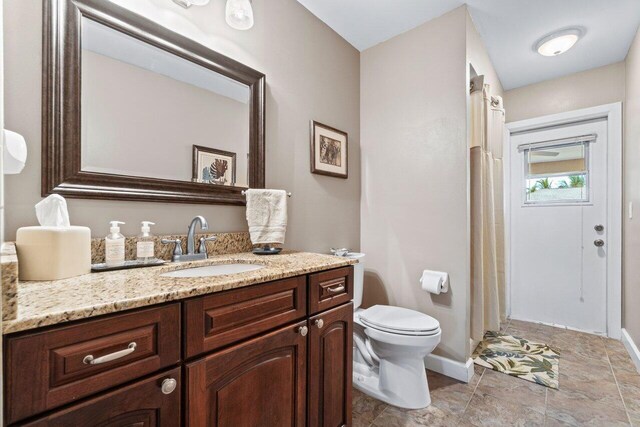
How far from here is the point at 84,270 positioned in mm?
915

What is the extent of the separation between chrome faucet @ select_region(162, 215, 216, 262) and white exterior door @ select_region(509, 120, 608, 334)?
3053 millimetres

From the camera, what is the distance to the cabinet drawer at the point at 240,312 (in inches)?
30.6

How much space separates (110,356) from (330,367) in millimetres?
842

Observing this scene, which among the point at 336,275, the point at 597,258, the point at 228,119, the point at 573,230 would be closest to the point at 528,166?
the point at 573,230

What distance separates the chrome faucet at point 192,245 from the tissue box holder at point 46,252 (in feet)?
1.25

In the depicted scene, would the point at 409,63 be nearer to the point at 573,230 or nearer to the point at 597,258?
the point at 573,230

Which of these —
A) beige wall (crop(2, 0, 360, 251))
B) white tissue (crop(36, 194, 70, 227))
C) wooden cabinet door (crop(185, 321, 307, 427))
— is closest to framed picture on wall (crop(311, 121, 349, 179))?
beige wall (crop(2, 0, 360, 251))

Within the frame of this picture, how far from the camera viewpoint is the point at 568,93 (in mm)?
2715

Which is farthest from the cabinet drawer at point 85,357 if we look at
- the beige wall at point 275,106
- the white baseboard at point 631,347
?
the white baseboard at point 631,347

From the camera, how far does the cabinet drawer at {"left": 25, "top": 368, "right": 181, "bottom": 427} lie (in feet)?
1.94

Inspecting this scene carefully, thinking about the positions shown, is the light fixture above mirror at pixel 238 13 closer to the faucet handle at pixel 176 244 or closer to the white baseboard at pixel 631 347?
the faucet handle at pixel 176 244

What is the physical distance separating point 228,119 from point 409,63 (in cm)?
147

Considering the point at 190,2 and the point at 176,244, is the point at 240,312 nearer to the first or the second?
the point at 176,244

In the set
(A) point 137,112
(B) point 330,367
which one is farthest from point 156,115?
(B) point 330,367
